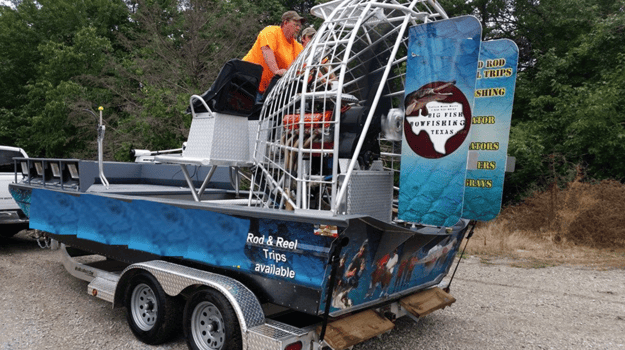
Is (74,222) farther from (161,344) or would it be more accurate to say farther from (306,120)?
(306,120)

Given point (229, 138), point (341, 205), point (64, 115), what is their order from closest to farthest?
point (341, 205)
point (229, 138)
point (64, 115)

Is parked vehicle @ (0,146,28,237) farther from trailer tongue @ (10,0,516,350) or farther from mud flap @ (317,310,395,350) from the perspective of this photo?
mud flap @ (317,310,395,350)

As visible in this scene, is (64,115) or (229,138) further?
(64,115)

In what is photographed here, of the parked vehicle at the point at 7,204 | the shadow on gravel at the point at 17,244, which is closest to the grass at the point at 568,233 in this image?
the parked vehicle at the point at 7,204

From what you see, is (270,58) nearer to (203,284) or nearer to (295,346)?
(203,284)

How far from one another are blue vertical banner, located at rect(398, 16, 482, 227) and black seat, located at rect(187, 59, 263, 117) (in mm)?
2014

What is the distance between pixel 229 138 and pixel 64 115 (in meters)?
19.5

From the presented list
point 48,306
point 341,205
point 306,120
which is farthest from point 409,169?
point 48,306

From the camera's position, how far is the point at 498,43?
4.61 metres

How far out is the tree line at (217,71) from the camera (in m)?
13.8

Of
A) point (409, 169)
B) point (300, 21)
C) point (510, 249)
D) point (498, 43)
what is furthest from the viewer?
point (510, 249)

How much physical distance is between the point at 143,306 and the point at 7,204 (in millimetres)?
5330

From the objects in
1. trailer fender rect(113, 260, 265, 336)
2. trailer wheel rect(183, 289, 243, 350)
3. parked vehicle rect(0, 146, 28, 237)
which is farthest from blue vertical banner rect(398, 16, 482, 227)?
parked vehicle rect(0, 146, 28, 237)

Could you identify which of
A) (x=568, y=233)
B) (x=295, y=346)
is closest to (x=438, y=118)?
(x=295, y=346)
